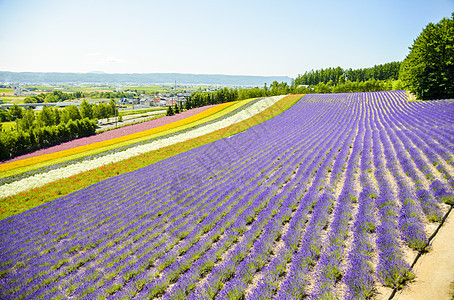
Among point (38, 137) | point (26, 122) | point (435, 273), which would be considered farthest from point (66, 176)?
point (26, 122)

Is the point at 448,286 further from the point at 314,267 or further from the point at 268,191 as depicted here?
the point at 268,191

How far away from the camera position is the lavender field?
5.46m

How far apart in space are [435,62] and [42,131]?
77607 millimetres

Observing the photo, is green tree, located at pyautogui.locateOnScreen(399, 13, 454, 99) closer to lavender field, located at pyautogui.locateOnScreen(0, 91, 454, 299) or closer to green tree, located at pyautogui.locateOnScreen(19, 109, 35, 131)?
lavender field, located at pyautogui.locateOnScreen(0, 91, 454, 299)

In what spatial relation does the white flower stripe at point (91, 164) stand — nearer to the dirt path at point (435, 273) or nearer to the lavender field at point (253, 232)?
the lavender field at point (253, 232)

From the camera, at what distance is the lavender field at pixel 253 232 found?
215 inches

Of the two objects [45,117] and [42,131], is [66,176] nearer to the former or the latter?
[42,131]

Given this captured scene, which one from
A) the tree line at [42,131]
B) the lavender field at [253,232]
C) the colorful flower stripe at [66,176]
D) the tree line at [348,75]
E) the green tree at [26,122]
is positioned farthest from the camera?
the tree line at [348,75]

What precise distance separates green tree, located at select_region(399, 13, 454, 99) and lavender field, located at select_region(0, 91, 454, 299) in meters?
28.0

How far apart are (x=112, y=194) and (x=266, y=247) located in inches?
501

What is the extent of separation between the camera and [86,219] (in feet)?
37.4

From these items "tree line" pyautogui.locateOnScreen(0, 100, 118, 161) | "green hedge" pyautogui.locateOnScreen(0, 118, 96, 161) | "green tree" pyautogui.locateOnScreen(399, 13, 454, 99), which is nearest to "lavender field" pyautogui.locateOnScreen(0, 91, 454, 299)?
"green tree" pyautogui.locateOnScreen(399, 13, 454, 99)

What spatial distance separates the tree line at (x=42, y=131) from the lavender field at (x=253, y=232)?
3685 cm

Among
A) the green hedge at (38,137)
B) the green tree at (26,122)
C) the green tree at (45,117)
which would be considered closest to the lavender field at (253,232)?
the green hedge at (38,137)
